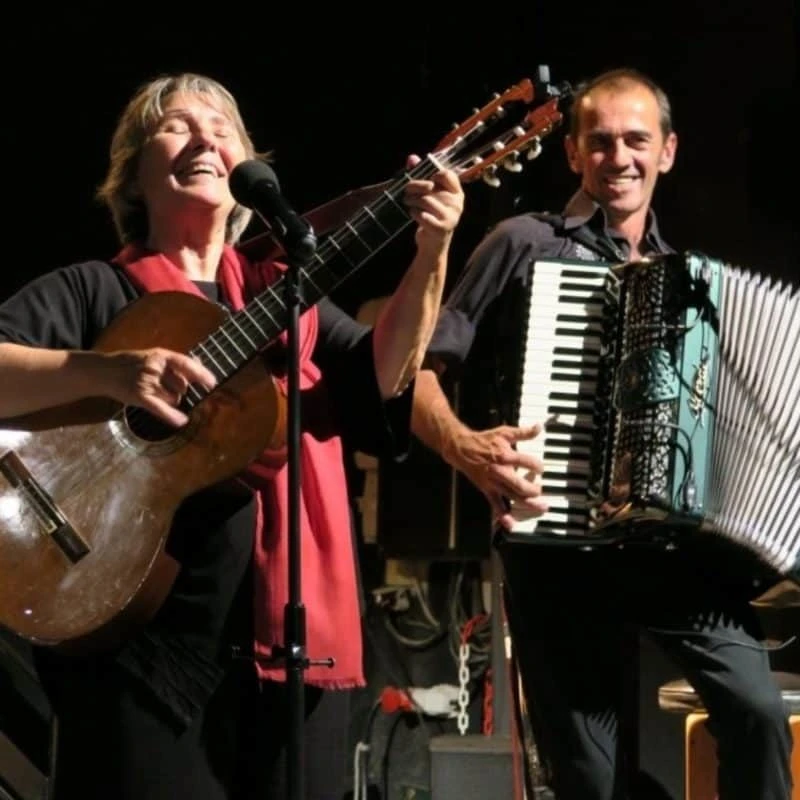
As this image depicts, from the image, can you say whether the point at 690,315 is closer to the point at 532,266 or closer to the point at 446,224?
the point at 532,266

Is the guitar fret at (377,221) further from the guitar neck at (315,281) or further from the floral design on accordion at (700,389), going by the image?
the floral design on accordion at (700,389)

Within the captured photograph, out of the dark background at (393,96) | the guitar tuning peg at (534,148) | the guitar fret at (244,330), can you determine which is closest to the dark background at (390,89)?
the dark background at (393,96)

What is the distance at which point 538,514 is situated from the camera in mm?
2609

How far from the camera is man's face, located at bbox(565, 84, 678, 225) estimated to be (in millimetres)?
2979

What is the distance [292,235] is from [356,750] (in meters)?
2.59

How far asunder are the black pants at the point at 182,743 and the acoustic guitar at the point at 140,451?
84 millimetres

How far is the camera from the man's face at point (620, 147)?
117 inches

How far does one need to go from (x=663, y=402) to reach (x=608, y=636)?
0.46 metres

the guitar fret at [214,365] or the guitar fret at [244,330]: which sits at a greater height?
the guitar fret at [244,330]

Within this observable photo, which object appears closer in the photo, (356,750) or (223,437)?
(223,437)

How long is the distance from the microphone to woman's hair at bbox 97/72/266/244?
36 centimetres

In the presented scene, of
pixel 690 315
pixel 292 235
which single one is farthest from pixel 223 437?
pixel 690 315

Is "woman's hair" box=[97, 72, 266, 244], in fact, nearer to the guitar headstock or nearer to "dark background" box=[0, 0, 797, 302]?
the guitar headstock

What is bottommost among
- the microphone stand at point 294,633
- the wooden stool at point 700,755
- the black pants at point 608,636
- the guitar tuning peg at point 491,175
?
the wooden stool at point 700,755
